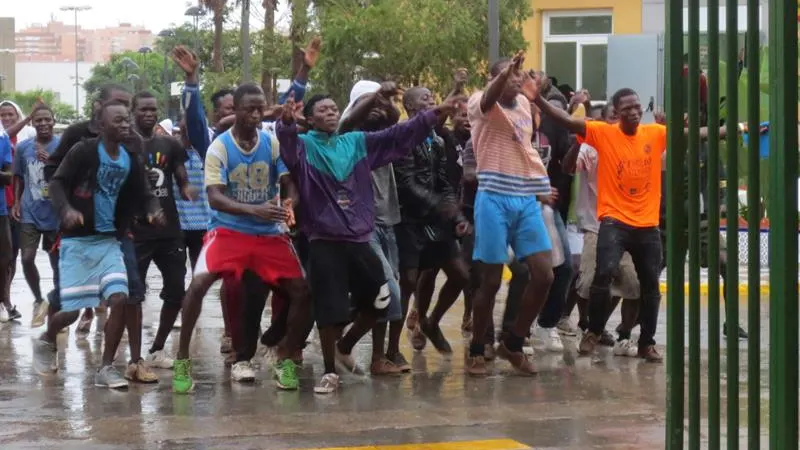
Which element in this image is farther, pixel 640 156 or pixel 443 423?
pixel 640 156

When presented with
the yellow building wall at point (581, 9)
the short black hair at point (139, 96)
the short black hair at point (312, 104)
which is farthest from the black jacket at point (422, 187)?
the yellow building wall at point (581, 9)

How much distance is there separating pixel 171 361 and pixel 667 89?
585 centimetres

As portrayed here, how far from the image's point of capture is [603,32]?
96.1 ft

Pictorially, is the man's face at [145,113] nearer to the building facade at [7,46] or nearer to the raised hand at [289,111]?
the raised hand at [289,111]

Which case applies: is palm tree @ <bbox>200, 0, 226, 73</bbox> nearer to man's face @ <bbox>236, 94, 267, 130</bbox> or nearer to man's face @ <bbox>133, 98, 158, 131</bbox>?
man's face @ <bbox>133, 98, 158, 131</bbox>

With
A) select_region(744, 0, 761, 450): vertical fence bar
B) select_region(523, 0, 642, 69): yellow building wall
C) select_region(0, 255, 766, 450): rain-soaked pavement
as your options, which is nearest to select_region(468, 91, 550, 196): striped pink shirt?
select_region(0, 255, 766, 450): rain-soaked pavement

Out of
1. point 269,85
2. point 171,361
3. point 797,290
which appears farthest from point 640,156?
point 269,85

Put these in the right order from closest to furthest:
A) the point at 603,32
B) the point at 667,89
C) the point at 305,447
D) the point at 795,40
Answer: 1. the point at 795,40
2. the point at 667,89
3. the point at 305,447
4. the point at 603,32

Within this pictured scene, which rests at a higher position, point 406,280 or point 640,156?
point 640,156

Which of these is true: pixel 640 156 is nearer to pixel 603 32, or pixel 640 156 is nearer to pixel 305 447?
pixel 305 447

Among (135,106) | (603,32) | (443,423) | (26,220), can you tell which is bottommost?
(443,423)

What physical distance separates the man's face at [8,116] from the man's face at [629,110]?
581 cm

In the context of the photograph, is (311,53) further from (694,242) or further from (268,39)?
(268,39)

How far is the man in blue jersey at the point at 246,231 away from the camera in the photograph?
8.49 meters
